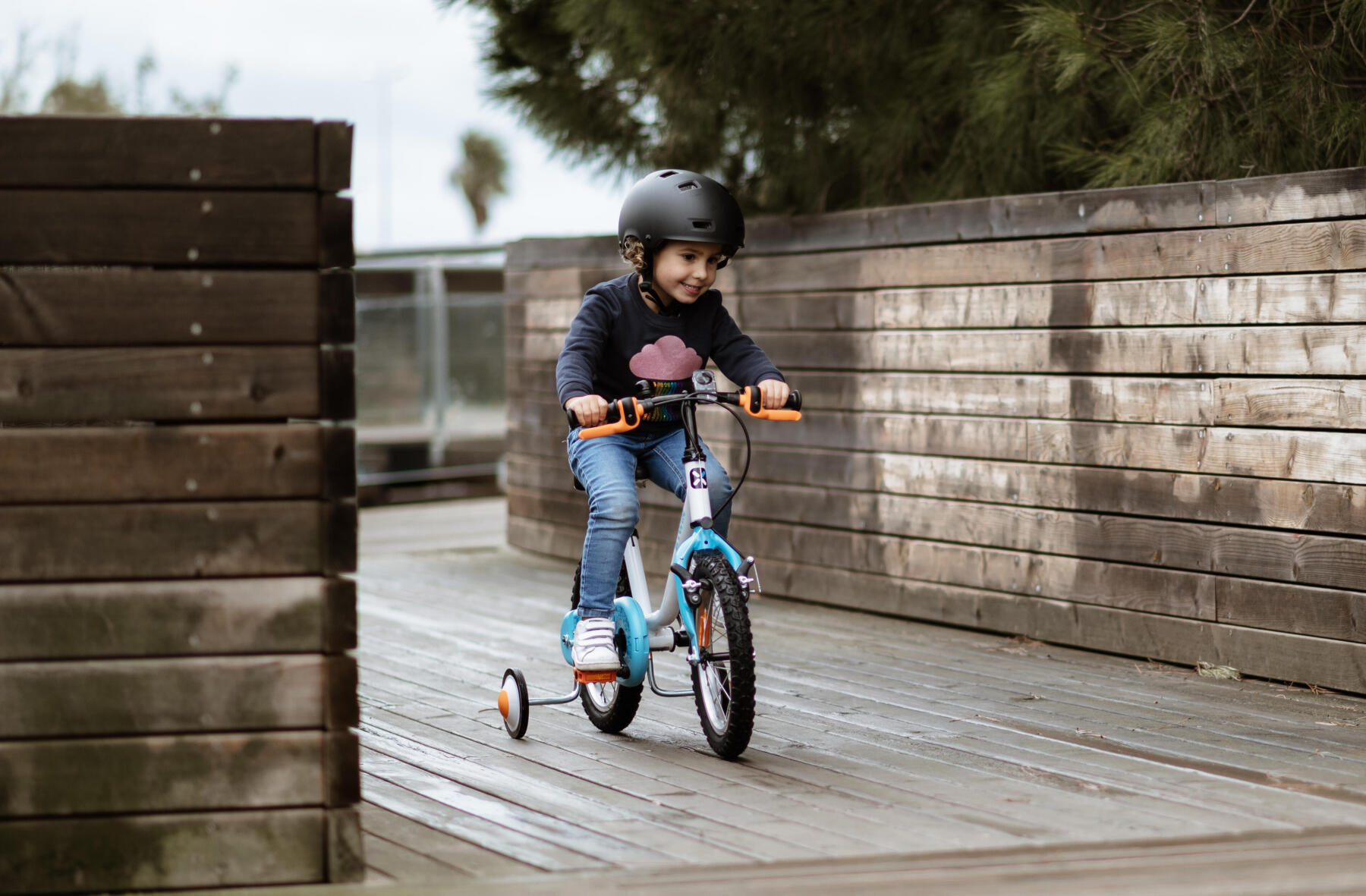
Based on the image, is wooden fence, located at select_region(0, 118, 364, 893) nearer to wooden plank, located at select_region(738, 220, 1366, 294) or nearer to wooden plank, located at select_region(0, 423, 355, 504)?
wooden plank, located at select_region(0, 423, 355, 504)

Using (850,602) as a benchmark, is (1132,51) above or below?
above

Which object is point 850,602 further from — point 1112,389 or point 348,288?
point 348,288

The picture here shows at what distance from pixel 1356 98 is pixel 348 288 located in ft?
12.8

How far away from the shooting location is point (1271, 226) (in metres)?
5.39

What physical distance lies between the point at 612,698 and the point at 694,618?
1.66 feet

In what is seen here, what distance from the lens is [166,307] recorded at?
322 cm

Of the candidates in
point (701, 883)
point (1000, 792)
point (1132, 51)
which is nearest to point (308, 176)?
point (701, 883)

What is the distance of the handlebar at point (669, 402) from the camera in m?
4.42

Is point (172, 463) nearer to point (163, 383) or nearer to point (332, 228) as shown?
point (163, 383)

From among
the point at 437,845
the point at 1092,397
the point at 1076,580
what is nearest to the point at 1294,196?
the point at 1092,397

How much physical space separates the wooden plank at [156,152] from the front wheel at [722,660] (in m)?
1.69

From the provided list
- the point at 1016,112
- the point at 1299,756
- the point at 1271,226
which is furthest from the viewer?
the point at 1016,112

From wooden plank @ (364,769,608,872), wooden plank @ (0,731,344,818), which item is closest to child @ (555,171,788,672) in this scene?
wooden plank @ (364,769,608,872)

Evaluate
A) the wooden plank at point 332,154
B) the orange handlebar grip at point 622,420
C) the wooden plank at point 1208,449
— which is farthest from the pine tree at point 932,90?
the wooden plank at point 332,154
